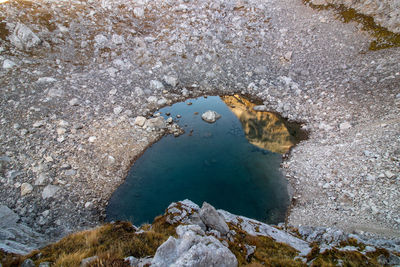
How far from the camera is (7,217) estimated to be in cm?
1277

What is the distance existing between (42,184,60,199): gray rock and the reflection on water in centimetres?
1743

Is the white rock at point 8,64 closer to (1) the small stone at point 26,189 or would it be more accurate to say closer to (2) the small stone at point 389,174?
(1) the small stone at point 26,189

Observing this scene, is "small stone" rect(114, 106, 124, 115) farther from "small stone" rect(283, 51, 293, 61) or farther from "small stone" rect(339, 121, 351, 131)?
"small stone" rect(283, 51, 293, 61)

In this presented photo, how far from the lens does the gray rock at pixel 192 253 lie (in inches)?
258

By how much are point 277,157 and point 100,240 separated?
16.0 m

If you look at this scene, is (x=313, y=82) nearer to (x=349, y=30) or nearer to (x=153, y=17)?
(x=349, y=30)

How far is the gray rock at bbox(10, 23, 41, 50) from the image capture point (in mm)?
23812

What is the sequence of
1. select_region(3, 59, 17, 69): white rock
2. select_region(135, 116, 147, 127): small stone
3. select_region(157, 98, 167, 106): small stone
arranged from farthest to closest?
1. select_region(157, 98, 167, 106): small stone
2. select_region(3, 59, 17, 69): white rock
3. select_region(135, 116, 147, 127): small stone

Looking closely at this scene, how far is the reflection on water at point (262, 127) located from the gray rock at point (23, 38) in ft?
77.7

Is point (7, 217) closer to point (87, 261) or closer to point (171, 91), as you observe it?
point (87, 261)

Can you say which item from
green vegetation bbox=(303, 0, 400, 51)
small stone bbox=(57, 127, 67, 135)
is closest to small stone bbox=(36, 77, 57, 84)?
small stone bbox=(57, 127, 67, 135)

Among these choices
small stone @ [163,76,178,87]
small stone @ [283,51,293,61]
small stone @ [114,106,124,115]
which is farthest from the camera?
small stone @ [283,51,293,61]

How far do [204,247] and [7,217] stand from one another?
1326 cm

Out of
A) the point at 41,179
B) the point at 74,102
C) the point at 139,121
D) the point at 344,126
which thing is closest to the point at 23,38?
the point at 74,102
